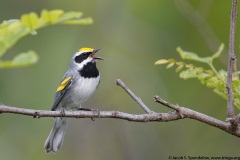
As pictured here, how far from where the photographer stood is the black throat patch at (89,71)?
15.5ft

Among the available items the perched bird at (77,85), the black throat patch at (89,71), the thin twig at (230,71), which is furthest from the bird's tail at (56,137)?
the thin twig at (230,71)

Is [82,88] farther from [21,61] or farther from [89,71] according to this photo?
[21,61]

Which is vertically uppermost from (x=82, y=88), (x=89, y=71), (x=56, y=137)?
(x=89, y=71)

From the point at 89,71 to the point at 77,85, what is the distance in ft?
0.68

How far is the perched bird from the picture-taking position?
4615 mm

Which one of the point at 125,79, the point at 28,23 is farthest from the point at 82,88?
the point at 28,23

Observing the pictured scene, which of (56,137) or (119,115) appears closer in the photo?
(119,115)

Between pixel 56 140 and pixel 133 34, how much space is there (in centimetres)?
262

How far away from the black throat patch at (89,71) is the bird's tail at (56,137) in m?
0.57

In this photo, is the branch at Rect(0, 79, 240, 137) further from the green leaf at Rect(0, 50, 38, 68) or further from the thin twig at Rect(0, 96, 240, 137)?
the green leaf at Rect(0, 50, 38, 68)

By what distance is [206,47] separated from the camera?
5.43 metres

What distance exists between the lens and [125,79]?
660 cm

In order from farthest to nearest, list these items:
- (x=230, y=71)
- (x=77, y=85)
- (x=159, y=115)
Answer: (x=77, y=85), (x=159, y=115), (x=230, y=71)

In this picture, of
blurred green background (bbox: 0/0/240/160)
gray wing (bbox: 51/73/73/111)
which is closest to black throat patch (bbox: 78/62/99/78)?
gray wing (bbox: 51/73/73/111)
